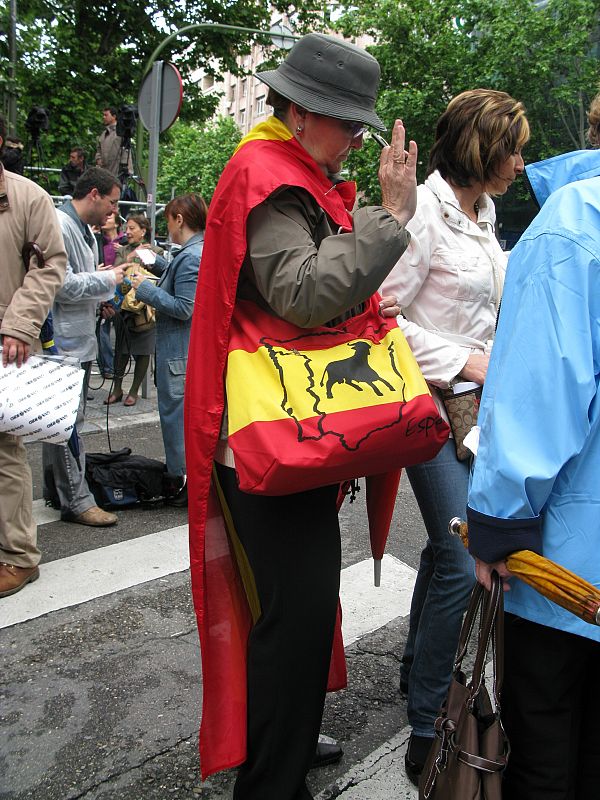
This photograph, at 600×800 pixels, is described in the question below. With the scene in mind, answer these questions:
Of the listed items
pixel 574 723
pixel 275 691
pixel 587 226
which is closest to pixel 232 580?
pixel 275 691

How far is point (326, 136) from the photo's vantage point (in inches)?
80.0

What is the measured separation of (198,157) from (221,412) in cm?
5918

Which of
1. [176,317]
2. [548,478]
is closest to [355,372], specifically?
[548,478]

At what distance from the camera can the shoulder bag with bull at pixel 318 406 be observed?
1.79 m

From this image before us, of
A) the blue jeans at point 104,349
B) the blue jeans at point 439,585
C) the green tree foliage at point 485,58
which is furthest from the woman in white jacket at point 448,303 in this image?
the green tree foliage at point 485,58

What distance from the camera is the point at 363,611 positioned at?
375cm

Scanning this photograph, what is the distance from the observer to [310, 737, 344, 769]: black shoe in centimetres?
256

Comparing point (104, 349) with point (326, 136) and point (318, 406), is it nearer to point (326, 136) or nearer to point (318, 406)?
point (326, 136)

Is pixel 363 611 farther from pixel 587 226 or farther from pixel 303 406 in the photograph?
pixel 587 226

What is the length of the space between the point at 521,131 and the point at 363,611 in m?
2.25

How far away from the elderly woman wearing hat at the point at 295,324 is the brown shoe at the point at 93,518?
2717 millimetres

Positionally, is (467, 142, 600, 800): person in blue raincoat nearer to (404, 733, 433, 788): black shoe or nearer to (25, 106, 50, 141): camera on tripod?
(404, 733, 433, 788): black shoe

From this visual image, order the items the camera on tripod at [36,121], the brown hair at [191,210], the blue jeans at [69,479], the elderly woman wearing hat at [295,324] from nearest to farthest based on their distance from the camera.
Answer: the elderly woman wearing hat at [295,324]
the blue jeans at [69,479]
the brown hair at [191,210]
the camera on tripod at [36,121]

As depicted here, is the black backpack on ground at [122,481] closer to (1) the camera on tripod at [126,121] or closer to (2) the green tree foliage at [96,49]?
(1) the camera on tripod at [126,121]
